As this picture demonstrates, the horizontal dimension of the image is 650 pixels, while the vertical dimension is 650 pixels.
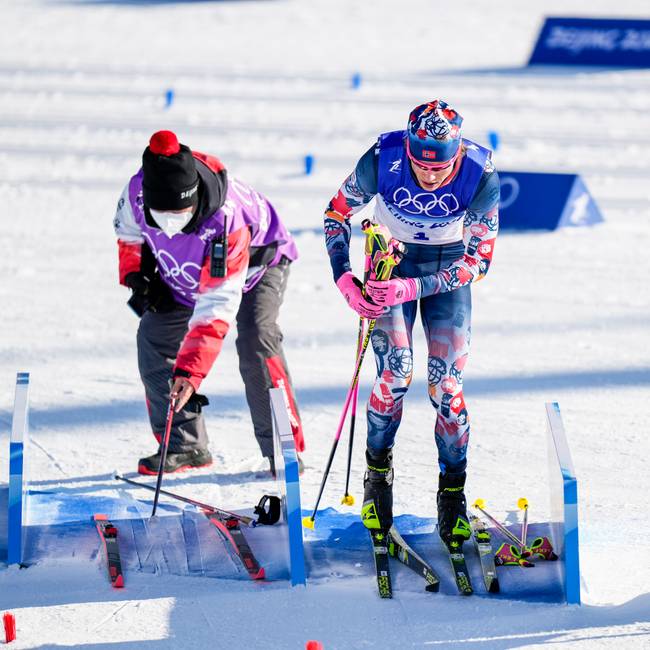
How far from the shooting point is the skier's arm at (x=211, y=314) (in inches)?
188

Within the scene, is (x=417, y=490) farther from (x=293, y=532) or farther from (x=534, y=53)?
(x=534, y=53)

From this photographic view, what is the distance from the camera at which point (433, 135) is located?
4.29 metres

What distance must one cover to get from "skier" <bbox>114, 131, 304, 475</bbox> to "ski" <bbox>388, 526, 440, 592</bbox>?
1.02m

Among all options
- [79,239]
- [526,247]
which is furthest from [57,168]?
[526,247]

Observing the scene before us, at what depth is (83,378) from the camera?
22.1ft

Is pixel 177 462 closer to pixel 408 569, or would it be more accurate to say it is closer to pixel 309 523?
pixel 309 523

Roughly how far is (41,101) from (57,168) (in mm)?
3101

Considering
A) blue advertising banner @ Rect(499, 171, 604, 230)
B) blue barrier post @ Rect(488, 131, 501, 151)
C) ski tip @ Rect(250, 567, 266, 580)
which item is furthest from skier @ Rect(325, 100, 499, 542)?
blue barrier post @ Rect(488, 131, 501, 151)

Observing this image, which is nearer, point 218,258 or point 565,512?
point 565,512

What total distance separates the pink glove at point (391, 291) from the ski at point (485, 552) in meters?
1.02

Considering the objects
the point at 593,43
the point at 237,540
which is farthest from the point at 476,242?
the point at 593,43

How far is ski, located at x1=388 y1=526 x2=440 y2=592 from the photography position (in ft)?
14.3

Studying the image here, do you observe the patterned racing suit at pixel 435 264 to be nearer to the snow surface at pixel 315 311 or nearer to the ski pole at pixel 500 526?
the ski pole at pixel 500 526

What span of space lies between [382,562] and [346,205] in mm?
1461
